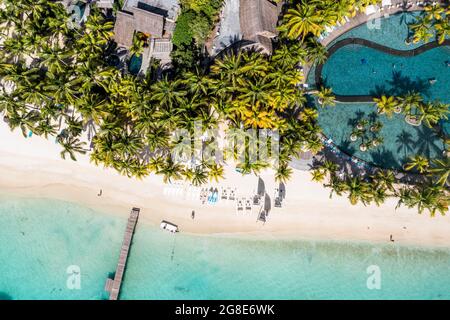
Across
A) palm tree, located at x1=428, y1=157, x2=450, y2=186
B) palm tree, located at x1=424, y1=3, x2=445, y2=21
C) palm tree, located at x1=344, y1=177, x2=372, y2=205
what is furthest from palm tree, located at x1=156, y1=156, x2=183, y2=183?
palm tree, located at x1=424, y1=3, x2=445, y2=21

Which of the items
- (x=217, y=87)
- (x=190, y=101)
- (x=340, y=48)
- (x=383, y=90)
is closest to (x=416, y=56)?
(x=383, y=90)

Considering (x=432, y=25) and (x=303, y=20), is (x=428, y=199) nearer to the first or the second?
(x=432, y=25)

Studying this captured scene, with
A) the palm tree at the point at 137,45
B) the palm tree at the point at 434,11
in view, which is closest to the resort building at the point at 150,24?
the palm tree at the point at 137,45

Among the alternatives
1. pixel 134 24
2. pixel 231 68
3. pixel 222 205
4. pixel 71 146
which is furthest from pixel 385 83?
pixel 71 146

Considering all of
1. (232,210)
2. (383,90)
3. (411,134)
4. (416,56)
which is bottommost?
(232,210)

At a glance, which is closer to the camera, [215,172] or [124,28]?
[215,172]

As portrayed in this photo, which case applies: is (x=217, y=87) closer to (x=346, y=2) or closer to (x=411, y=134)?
(x=346, y=2)
